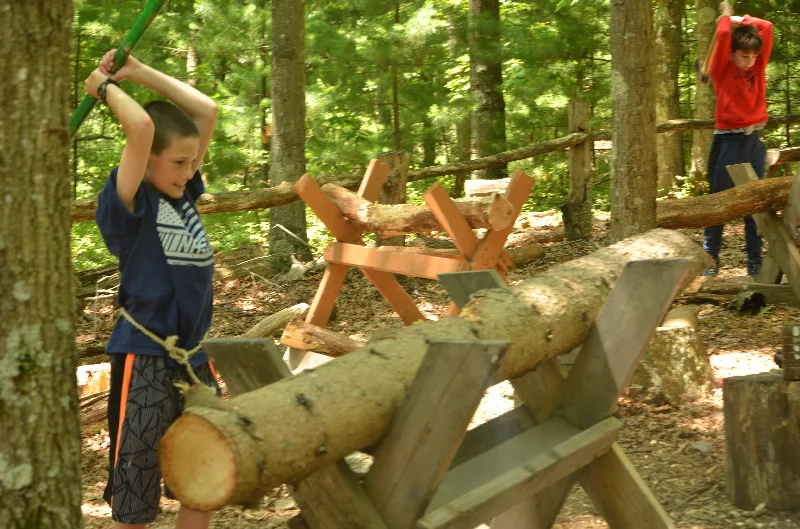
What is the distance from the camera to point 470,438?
3.12 metres

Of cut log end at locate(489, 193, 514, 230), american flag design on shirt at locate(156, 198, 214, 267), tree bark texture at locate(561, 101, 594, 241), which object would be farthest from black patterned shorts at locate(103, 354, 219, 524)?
tree bark texture at locate(561, 101, 594, 241)

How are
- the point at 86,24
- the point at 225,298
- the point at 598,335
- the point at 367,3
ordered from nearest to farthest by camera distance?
1. the point at 598,335
2. the point at 225,298
3. the point at 86,24
4. the point at 367,3

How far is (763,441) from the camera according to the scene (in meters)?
3.75

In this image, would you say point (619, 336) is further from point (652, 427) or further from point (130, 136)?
point (652, 427)

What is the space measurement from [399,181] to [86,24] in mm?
6614

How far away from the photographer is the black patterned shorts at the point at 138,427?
2650 millimetres

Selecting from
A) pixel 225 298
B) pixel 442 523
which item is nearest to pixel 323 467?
pixel 442 523

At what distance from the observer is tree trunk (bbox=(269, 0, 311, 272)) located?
9219mm

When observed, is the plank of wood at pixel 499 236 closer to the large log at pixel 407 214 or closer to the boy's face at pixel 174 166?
the large log at pixel 407 214

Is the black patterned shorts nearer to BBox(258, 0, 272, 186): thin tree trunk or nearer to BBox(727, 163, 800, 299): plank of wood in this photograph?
BBox(727, 163, 800, 299): plank of wood

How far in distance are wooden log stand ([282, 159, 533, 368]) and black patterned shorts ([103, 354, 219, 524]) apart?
8.22 ft

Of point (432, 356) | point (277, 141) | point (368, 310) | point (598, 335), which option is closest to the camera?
point (432, 356)

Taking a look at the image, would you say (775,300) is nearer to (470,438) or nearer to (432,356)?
(470,438)

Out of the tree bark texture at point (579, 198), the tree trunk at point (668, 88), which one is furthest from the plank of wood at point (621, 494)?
the tree trunk at point (668, 88)
